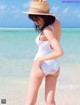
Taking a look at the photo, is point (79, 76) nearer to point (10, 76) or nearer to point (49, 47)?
point (10, 76)

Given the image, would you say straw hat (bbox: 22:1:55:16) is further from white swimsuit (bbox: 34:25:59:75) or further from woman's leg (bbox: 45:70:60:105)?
woman's leg (bbox: 45:70:60:105)

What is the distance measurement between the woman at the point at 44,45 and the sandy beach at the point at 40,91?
1333 millimetres

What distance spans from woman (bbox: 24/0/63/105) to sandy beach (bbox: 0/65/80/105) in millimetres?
1333

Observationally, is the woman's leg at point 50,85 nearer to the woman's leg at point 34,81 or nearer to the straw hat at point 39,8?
the woman's leg at point 34,81

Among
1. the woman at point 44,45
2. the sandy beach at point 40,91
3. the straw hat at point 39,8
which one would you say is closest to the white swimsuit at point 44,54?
the woman at point 44,45

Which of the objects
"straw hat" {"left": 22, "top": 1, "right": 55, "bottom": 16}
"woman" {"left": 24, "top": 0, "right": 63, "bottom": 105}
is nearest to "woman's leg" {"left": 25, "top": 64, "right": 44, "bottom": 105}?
"woman" {"left": 24, "top": 0, "right": 63, "bottom": 105}

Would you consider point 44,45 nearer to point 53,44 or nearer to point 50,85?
point 53,44

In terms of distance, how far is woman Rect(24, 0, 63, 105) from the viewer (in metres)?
3.12

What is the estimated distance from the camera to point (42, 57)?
318 cm

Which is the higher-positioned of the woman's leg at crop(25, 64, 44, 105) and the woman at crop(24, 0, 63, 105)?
the woman at crop(24, 0, 63, 105)

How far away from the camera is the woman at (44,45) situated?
3125 mm

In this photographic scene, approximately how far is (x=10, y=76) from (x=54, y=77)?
153 inches

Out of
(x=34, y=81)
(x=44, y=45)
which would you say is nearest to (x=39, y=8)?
(x=44, y=45)

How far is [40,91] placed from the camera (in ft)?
17.2
